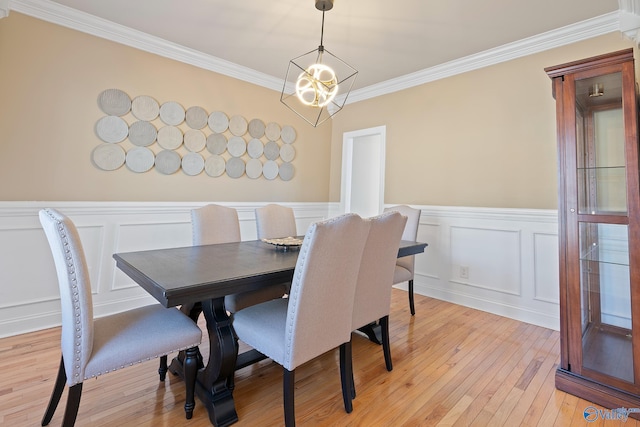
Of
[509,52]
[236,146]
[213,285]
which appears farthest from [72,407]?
[509,52]

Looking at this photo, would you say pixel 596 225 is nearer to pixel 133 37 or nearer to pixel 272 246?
pixel 272 246

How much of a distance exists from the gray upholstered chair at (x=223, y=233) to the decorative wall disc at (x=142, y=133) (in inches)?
41.4

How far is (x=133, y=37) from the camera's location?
9.03 ft

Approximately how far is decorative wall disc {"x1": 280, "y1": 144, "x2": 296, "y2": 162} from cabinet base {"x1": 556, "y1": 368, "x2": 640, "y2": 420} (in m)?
3.35

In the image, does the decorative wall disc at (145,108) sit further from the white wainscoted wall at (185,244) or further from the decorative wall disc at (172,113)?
the white wainscoted wall at (185,244)

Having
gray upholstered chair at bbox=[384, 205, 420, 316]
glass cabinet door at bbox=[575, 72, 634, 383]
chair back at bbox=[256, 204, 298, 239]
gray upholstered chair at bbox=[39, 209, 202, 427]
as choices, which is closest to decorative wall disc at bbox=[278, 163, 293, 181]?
chair back at bbox=[256, 204, 298, 239]

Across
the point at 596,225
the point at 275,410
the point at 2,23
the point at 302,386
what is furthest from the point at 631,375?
the point at 2,23

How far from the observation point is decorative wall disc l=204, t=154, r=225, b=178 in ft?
10.8

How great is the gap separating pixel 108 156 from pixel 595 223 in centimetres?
362

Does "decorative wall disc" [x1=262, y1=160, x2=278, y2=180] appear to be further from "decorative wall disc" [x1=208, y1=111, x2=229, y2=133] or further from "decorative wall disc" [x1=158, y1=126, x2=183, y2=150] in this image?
"decorative wall disc" [x1=158, y1=126, x2=183, y2=150]

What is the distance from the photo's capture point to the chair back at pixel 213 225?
91.3 inches

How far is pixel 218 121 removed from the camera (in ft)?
10.9

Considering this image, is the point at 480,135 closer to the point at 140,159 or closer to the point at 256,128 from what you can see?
the point at 256,128

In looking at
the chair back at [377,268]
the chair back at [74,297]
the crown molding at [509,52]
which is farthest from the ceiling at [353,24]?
the chair back at [74,297]
